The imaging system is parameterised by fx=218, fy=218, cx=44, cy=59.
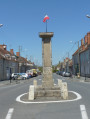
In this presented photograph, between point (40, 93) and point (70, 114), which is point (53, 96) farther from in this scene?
point (70, 114)

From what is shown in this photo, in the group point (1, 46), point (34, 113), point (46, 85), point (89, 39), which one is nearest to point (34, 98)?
point (46, 85)

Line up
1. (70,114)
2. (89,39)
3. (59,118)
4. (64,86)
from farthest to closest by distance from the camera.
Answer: (89,39)
(64,86)
(70,114)
(59,118)

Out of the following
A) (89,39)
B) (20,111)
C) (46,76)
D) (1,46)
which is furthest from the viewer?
(1,46)

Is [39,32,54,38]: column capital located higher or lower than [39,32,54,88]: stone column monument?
higher

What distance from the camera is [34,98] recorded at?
41.0 feet

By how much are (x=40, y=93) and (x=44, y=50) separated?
2786 mm

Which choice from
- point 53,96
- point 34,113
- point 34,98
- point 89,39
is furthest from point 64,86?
point 89,39

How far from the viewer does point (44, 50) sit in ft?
45.0

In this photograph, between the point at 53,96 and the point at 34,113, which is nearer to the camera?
the point at 34,113

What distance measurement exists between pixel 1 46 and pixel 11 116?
214 feet

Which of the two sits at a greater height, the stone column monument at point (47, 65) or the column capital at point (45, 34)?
the column capital at point (45, 34)

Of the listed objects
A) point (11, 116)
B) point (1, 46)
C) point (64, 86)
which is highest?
point (1, 46)

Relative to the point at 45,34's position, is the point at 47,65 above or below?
below

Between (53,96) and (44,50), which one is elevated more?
(44,50)
